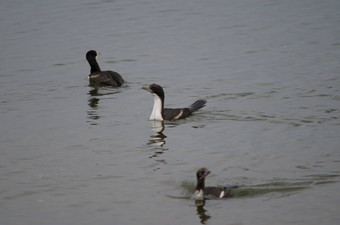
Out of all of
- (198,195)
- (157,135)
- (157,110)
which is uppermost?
(157,110)

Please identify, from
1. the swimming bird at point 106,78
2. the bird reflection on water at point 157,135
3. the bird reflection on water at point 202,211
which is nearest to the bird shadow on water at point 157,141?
the bird reflection on water at point 157,135

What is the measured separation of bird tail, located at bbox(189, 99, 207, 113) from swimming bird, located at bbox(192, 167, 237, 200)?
5746 millimetres

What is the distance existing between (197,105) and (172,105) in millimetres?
1176

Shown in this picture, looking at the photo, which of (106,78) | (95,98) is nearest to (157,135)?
(95,98)

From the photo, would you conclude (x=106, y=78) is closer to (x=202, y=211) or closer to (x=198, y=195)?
(x=198, y=195)

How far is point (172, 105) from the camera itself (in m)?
19.2

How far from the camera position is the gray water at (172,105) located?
40.3 ft

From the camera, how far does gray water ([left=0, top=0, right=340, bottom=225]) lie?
12281 mm

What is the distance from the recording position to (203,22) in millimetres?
29016

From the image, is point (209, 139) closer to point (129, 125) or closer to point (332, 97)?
point (129, 125)

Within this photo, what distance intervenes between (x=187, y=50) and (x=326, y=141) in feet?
35.8

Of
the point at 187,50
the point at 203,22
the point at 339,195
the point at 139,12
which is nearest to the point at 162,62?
the point at 187,50

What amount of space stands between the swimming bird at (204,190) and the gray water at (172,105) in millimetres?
153

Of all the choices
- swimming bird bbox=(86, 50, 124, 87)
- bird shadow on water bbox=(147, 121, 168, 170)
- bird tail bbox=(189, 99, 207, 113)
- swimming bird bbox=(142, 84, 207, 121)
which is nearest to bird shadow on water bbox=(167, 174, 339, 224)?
bird shadow on water bbox=(147, 121, 168, 170)
